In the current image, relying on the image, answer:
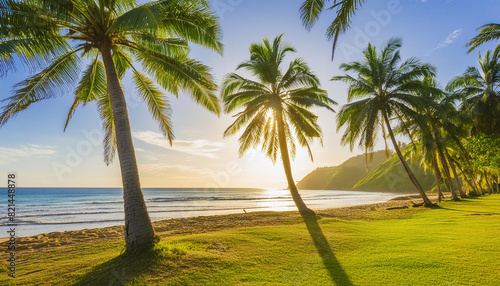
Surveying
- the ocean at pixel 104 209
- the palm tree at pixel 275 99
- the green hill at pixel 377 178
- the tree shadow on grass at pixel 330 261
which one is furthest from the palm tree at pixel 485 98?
the green hill at pixel 377 178

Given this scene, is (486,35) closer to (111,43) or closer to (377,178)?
(111,43)

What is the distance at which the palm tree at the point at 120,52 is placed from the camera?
5453mm

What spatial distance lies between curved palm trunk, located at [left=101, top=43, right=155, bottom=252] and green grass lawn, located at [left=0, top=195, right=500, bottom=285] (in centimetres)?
42

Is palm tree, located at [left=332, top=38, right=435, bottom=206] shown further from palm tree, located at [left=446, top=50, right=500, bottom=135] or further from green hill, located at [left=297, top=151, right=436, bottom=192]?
green hill, located at [left=297, top=151, right=436, bottom=192]

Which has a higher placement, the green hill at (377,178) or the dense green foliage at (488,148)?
the dense green foliage at (488,148)

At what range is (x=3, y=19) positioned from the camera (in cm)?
527

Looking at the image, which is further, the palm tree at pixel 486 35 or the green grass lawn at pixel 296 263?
the palm tree at pixel 486 35

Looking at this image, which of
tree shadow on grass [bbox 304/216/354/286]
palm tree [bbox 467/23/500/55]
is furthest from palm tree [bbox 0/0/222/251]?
palm tree [bbox 467/23/500/55]

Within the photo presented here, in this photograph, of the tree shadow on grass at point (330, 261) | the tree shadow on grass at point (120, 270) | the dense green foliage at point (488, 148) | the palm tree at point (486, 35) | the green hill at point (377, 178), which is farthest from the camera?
the green hill at point (377, 178)

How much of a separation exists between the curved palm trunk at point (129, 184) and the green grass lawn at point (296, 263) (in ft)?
1.36

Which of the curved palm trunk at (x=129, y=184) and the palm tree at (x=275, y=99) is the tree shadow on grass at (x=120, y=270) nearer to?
the curved palm trunk at (x=129, y=184)

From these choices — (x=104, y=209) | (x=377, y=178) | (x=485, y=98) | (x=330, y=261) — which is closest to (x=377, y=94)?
(x=485, y=98)

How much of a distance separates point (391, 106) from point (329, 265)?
15.5 meters

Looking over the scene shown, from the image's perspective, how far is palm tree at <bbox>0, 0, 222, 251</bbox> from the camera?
215 inches
